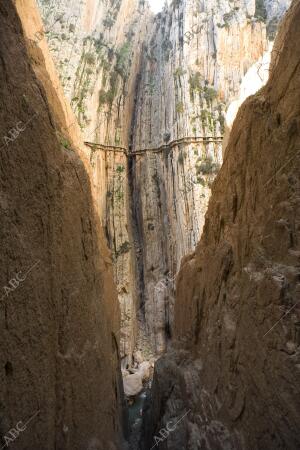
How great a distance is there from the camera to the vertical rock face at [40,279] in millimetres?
5441

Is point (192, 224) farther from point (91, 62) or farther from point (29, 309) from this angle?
point (29, 309)

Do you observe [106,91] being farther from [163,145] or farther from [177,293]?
[177,293]

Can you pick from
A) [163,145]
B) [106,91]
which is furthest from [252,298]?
[106,91]

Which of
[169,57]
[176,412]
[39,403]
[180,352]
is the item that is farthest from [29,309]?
[169,57]

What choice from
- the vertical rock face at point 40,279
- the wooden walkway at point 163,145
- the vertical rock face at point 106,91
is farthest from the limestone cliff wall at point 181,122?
the vertical rock face at point 40,279

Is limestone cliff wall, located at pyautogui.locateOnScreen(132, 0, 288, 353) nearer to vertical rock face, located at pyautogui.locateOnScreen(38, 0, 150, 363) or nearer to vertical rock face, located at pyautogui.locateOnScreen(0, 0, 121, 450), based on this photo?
vertical rock face, located at pyautogui.locateOnScreen(38, 0, 150, 363)

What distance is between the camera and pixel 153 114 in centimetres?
3628

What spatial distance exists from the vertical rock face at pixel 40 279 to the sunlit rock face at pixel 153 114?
67.9 feet

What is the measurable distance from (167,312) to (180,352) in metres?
18.0

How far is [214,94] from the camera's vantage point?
33656 millimetres

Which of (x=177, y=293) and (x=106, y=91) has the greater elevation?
(x=106, y=91)

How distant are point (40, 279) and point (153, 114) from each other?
106 feet

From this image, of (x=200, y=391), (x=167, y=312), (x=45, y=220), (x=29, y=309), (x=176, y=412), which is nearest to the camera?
(x=29, y=309)

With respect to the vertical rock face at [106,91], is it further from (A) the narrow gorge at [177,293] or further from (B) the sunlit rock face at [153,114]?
(A) the narrow gorge at [177,293]
